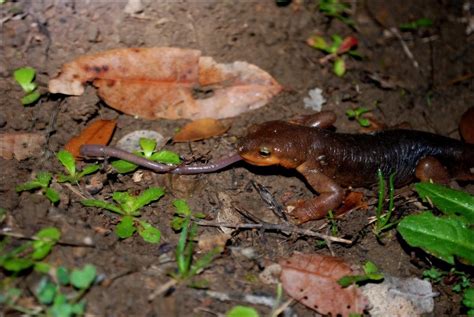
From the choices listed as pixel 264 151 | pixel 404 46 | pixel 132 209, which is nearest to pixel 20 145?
pixel 132 209

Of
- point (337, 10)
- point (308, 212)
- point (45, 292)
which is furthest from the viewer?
point (337, 10)

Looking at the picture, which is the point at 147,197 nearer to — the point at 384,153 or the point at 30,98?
the point at 30,98

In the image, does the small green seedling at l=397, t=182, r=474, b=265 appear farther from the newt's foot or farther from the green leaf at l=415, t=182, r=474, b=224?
the newt's foot

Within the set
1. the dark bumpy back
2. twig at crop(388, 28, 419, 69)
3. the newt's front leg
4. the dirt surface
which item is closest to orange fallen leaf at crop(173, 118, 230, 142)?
the dirt surface

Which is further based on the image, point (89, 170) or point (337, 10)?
point (337, 10)

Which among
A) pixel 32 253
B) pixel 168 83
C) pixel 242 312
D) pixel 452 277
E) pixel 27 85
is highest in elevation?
pixel 27 85

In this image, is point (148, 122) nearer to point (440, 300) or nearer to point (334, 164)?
point (334, 164)

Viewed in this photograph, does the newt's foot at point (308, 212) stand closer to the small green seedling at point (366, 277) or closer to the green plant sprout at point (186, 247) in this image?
the small green seedling at point (366, 277)

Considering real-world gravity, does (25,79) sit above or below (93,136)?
above
